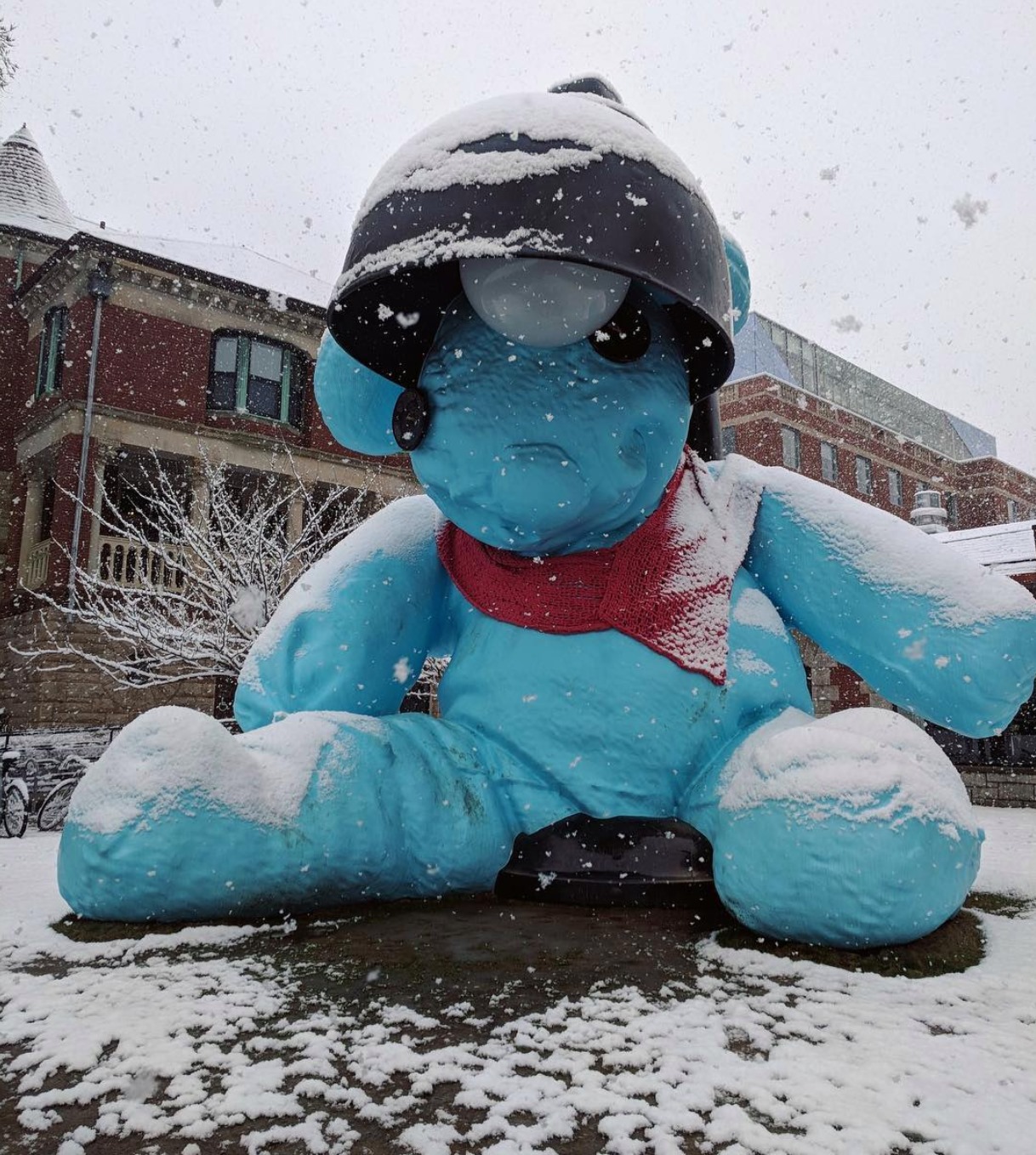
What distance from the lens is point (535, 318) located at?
4.91 ft

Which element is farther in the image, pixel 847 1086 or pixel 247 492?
pixel 247 492

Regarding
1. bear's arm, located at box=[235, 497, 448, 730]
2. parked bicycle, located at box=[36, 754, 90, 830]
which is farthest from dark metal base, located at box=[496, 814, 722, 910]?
parked bicycle, located at box=[36, 754, 90, 830]

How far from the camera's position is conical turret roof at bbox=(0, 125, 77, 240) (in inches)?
638

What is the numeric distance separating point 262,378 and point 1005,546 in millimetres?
11238

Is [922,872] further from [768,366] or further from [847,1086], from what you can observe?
[768,366]

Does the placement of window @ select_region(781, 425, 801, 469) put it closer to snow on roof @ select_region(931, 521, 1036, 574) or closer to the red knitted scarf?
snow on roof @ select_region(931, 521, 1036, 574)

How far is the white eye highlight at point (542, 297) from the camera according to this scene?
147 centimetres

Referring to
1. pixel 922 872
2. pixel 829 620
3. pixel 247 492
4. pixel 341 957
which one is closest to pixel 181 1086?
pixel 341 957

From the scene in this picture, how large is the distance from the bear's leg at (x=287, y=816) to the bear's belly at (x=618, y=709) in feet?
0.25

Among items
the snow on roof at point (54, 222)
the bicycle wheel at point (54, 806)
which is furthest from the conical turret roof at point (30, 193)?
the bicycle wheel at point (54, 806)

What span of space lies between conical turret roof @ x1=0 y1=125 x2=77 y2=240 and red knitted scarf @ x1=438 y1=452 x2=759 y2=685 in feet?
57.1

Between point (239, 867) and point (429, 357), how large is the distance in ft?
3.14

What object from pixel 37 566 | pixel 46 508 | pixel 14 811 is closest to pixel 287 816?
pixel 14 811

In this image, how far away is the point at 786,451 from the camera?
75.3ft
